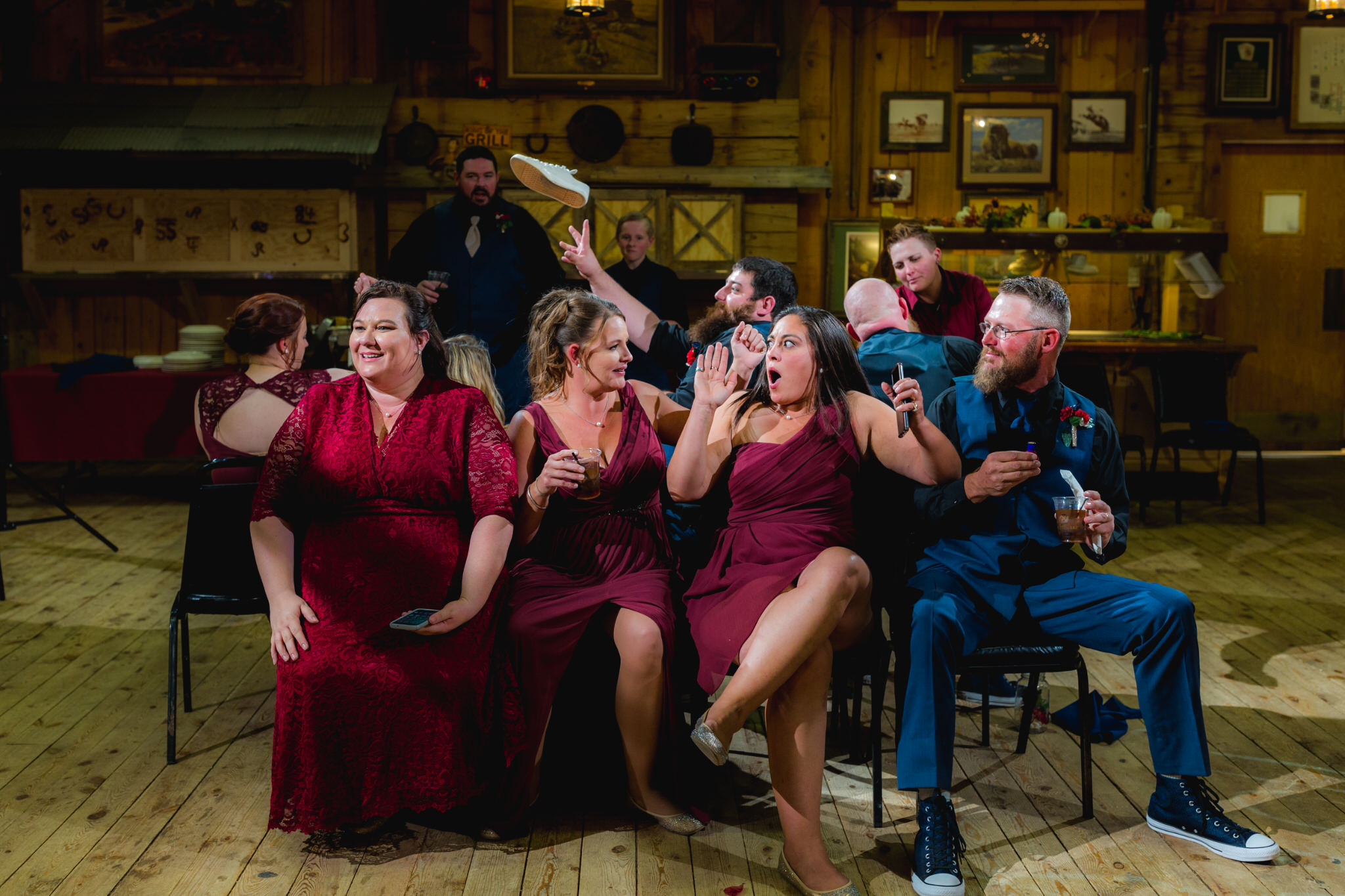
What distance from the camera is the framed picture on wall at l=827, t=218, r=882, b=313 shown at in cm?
785

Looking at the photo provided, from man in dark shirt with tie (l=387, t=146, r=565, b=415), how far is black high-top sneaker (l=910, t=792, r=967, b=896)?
2787 millimetres

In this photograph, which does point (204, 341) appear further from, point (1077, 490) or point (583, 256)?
point (1077, 490)

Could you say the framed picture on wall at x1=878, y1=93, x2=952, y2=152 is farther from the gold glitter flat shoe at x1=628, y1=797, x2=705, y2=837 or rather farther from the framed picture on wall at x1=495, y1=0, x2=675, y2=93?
the gold glitter flat shoe at x1=628, y1=797, x2=705, y2=837

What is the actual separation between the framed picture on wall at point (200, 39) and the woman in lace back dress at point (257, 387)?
4.89 meters

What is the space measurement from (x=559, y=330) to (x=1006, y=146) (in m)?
5.89

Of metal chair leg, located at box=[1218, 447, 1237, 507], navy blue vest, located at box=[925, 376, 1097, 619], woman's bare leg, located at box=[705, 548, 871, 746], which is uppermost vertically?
navy blue vest, located at box=[925, 376, 1097, 619]

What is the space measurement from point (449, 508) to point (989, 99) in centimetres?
637

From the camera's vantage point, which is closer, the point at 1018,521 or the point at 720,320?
the point at 1018,521

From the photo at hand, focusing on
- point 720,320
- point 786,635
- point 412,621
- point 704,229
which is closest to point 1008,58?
point 704,229

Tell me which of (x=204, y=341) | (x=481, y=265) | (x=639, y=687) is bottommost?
(x=639, y=687)

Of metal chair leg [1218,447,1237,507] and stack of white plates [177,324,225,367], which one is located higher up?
stack of white plates [177,324,225,367]

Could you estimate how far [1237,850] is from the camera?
2479 mm

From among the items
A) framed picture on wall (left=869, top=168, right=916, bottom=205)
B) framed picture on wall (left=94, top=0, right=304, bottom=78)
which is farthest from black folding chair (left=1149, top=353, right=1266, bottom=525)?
framed picture on wall (left=94, top=0, right=304, bottom=78)

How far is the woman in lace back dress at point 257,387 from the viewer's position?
348 centimetres
